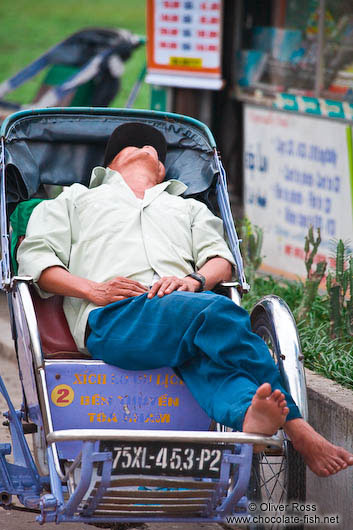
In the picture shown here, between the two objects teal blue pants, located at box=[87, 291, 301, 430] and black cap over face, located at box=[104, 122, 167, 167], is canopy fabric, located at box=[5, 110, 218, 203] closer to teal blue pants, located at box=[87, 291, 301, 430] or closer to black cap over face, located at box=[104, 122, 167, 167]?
black cap over face, located at box=[104, 122, 167, 167]

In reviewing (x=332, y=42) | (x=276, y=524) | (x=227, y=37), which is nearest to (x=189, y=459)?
(x=276, y=524)

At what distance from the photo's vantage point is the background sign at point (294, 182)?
6812 mm

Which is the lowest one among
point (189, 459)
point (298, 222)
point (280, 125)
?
point (298, 222)

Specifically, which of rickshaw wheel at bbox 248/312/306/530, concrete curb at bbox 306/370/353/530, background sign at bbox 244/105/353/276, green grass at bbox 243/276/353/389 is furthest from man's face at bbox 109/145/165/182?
background sign at bbox 244/105/353/276

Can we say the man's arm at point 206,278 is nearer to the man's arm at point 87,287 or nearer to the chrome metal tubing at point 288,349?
the man's arm at point 87,287

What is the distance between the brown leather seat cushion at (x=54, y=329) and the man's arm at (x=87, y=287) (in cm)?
12

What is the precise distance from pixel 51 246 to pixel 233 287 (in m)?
0.81

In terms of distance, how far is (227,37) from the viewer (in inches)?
325

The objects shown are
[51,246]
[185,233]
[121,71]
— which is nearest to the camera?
[51,246]

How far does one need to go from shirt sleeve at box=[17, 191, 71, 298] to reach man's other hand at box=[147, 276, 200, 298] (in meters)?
0.46

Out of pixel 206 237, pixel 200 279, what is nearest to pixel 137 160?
pixel 206 237

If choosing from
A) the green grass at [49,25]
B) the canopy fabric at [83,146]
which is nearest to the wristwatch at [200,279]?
the canopy fabric at [83,146]

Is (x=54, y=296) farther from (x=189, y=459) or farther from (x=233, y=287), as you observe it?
(x=189, y=459)

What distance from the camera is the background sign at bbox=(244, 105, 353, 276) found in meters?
6.81
